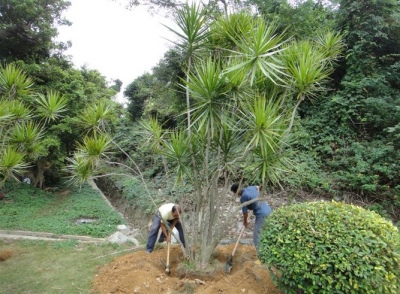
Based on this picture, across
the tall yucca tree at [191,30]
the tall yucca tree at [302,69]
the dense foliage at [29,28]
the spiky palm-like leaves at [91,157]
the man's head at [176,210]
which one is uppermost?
the dense foliage at [29,28]

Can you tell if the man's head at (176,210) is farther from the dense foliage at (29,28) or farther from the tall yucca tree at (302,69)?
the dense foliage at (29,28)

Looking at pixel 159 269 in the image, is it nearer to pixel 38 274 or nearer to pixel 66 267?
pixel 66 267

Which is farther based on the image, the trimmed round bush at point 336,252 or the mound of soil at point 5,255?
the mound of soil at point 5,255

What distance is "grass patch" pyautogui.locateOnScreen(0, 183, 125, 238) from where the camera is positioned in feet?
24.3

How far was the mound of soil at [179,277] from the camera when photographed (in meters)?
3.75

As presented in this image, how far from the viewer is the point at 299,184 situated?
7180mm

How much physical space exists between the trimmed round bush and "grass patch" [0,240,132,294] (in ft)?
8.71

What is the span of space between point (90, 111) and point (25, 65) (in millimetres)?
7476

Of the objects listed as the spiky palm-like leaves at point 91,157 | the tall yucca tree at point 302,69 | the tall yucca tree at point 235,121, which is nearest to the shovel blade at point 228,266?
the tall yucca tree at point 235,121

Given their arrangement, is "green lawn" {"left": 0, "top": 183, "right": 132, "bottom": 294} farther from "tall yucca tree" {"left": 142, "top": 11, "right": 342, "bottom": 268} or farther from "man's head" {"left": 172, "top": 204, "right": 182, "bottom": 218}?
"tall yucca tree" {"left": 142, "top": 11, "right": 342, "bottom": 268}

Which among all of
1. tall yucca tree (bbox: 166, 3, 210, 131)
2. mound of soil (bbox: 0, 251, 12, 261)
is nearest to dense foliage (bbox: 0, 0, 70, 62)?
mound of soil (bbox: 0, 251, 12, 261)

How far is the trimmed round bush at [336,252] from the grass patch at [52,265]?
8.71 ft

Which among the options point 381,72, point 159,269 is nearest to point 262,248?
point 159,269

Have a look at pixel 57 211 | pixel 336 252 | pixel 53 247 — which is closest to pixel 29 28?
pixel 57 211
